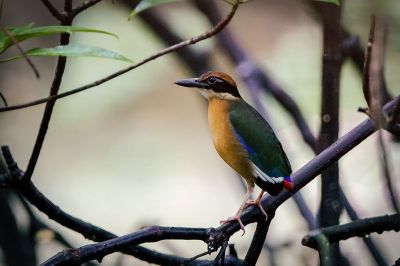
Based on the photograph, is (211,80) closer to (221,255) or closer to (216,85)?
(216,85)

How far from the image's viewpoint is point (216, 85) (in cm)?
173

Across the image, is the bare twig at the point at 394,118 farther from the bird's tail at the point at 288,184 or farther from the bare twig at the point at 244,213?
the bird's tail at the point at 288,184

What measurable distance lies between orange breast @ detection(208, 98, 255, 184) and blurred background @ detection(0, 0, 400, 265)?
0.88 m

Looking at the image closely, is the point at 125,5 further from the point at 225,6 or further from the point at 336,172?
the point at 336,172

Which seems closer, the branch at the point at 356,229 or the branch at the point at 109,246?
the branch at the point at 109,246

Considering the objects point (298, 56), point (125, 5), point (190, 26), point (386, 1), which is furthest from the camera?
point (190, 26)

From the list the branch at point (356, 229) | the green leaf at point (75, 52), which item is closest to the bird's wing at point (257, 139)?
the branch at point (356, 229)

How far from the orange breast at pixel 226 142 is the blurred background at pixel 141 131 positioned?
879 millimetres

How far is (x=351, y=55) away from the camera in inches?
74.1

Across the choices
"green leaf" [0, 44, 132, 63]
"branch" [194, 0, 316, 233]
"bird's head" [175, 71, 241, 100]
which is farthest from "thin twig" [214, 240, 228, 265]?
"branch" [194, 0, 316, 233]

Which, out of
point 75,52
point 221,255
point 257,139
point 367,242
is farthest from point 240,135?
point 75,52

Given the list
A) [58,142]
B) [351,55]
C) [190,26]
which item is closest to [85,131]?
[58,142]

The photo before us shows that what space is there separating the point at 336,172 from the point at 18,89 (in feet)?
5.51

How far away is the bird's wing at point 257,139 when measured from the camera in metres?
1.53
